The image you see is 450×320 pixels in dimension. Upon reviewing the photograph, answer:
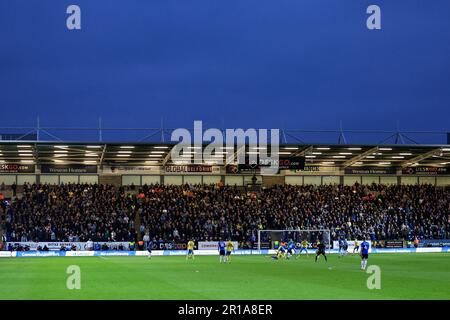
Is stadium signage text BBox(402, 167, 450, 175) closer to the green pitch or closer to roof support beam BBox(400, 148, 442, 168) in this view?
roof support beam BBox(400, 148, 442, 168)

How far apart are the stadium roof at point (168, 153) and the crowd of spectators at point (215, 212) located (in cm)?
323

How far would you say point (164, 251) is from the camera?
209ft

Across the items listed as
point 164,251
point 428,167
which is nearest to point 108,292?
point 164,251

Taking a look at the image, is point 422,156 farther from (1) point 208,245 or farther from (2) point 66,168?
(2) point 66,168

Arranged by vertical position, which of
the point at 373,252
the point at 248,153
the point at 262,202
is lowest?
the point at 373,252

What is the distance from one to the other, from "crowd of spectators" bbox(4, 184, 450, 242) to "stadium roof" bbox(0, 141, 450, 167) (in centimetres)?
323

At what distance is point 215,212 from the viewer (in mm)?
72875

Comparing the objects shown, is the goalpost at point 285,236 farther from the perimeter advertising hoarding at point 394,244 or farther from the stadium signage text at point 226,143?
the stadium signage text at point 226,143

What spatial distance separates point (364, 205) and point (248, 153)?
14555mm

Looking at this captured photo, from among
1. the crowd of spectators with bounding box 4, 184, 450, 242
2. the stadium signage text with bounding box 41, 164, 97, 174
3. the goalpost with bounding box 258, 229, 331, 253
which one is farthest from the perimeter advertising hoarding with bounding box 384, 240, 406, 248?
the stadium signage text with bounding box 41, 164, 97, 174

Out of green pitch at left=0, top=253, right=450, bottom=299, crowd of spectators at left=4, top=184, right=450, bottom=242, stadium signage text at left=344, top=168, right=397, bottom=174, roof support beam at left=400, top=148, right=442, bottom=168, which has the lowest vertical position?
green pitch at left=0, top=253, right=450, bottom=299

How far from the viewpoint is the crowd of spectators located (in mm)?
67812

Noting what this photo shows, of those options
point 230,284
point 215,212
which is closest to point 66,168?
point 215,212
